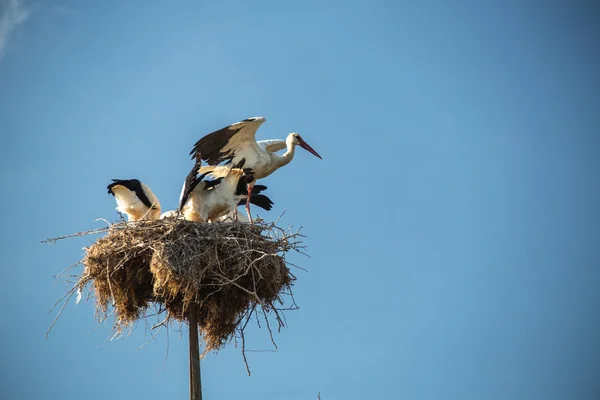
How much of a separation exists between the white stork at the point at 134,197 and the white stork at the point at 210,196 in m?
0.35

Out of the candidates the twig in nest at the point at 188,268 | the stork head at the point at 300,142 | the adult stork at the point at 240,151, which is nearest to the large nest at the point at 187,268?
the twig in nest at the point at 188,268

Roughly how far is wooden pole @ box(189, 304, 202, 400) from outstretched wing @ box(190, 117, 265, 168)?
245cm

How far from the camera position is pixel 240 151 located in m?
12.4

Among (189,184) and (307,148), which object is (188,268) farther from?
(307,148)

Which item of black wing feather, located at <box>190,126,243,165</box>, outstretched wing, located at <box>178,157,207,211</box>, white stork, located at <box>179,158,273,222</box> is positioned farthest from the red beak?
outstretched wing, located at <box>178,157,207,211</box>

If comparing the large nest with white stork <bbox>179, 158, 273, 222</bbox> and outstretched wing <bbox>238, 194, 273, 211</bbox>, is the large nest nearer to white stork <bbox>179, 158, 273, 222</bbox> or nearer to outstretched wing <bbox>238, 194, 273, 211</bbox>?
white stork <bbox>179, 158, 273, 222</bbox>

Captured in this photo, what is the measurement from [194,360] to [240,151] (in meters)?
3.58

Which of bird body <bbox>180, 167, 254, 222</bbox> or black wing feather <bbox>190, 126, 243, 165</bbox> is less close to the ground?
black wing feather <bbox>190, 126, 243, 165</bbox>

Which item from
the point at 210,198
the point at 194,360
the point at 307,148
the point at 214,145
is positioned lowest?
the point at 194,360

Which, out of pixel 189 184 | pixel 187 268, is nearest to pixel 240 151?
pixel 189 184

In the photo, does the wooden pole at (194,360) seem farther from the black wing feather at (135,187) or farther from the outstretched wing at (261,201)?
the outstretched wing at (261,201)

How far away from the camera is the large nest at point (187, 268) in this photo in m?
9.25

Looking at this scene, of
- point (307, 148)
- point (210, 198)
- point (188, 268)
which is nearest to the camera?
point (188, 268)

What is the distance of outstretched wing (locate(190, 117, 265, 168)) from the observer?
39.1 ft
